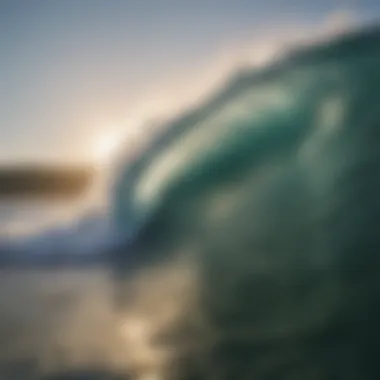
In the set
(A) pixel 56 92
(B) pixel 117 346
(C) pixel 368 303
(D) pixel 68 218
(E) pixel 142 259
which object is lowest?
(C) pixel 368 303

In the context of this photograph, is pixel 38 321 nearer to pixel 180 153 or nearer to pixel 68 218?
pixel 68 218

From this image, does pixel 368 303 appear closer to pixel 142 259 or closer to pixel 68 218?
pixel 142 259

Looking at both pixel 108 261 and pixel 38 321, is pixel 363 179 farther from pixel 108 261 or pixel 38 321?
pixel 38 321

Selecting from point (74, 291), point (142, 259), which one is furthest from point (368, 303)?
point (74, 291)

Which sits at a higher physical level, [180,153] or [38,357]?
[180,153]

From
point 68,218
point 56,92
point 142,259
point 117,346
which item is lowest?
point 117,346

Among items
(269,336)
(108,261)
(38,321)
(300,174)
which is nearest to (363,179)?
(300,174)

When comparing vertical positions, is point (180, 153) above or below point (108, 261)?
above
